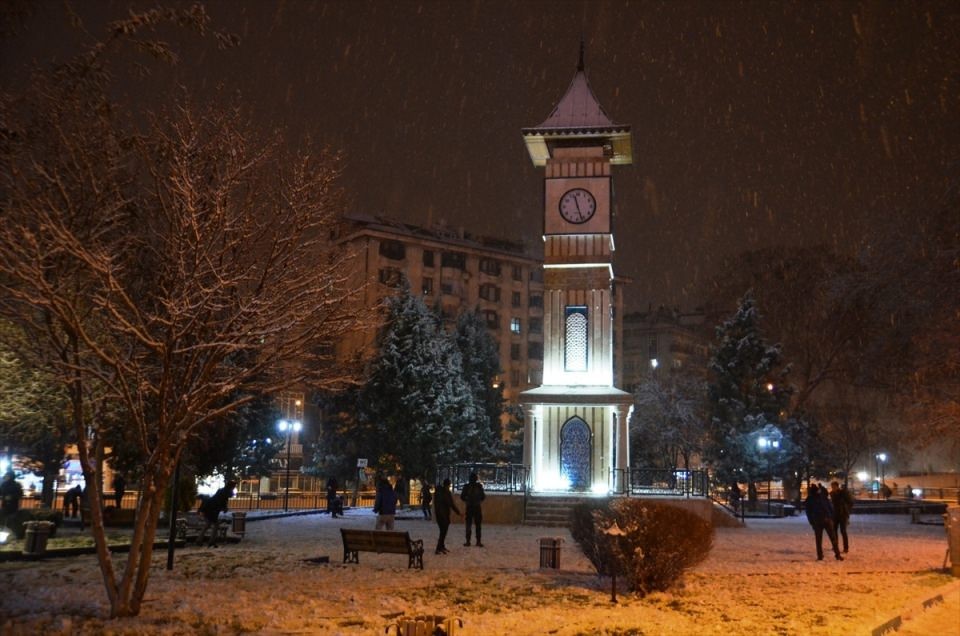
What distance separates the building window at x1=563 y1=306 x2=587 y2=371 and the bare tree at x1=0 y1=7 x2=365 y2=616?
2275cm

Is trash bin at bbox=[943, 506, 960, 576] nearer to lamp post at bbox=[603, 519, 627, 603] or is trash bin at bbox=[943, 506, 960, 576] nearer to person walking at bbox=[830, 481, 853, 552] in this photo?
person walking at bbox=[830, 481, 853, 552]

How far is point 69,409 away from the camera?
1908 cm

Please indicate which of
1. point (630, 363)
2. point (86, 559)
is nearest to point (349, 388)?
point (86, 559)

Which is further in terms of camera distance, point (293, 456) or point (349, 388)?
point (293, 456)

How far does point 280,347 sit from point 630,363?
100 meters

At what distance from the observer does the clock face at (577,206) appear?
3653 centimetres

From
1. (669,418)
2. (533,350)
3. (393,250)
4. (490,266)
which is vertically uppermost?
(490,266)

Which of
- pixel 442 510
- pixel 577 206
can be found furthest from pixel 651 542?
pixel 577 206

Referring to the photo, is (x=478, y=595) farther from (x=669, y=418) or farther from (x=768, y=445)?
(x=669, y=418)

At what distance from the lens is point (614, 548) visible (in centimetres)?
1365

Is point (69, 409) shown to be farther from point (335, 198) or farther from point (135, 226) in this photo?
point (335, 198)

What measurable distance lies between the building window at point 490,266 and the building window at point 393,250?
938cm

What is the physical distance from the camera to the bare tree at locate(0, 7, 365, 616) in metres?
10.6

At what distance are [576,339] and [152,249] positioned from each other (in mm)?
25300
